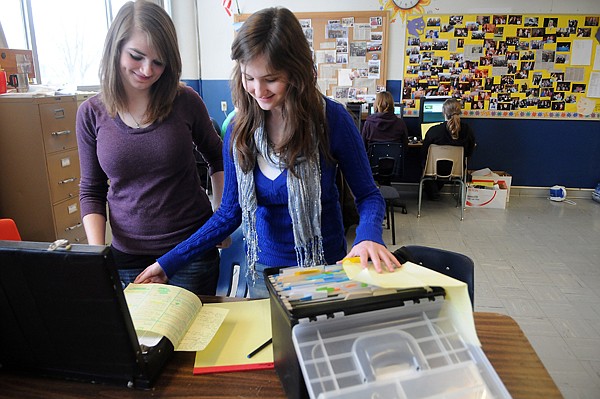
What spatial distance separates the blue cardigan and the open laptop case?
1.12ft

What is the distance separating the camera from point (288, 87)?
3.53 ft

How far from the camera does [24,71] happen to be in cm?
271

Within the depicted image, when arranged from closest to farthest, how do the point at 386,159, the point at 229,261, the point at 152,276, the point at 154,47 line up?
the point at 152,276, the point at 154,47, the point at 229,261, the point at 386,159

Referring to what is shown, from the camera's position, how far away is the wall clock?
17.1ft

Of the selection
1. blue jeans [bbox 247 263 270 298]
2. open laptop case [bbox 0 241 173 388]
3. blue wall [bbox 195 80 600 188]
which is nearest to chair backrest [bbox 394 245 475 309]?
blue jeans [bbox 247 263 270 298]

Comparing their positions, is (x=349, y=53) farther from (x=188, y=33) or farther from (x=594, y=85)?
(x=594, y=85)

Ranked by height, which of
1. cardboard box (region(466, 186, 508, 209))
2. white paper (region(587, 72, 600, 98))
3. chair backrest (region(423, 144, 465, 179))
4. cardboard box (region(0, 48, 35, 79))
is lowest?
cardboard box (region(466, 186, 508, 209))

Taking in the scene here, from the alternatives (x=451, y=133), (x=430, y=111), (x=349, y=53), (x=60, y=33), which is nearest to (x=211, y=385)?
(x=60, y=33)

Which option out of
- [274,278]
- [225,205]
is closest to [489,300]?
[225,205]

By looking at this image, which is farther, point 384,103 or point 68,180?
point 384,103

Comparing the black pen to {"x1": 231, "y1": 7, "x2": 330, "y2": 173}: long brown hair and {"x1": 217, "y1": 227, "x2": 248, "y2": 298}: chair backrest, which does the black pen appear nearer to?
{"x1": 231, "y1": 7, "x2": 330, "y2": 173}: long brown hair

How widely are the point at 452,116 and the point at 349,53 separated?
1.51m

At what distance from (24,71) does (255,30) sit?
233 cm

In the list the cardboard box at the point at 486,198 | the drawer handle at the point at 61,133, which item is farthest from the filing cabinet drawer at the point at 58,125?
the cardboard box at the point at 486,198
